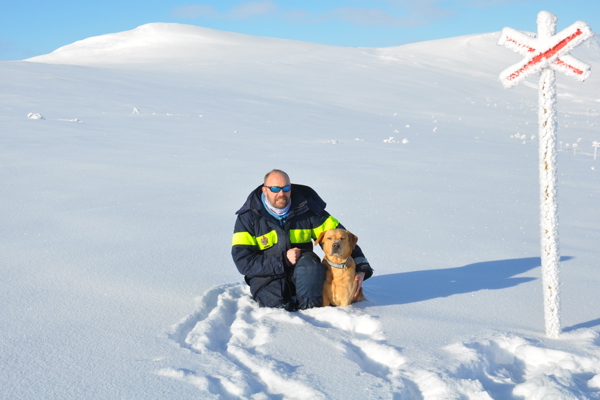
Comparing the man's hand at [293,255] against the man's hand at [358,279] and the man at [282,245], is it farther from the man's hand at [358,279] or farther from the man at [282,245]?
the man's hand at [358,279]

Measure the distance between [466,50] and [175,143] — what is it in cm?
4418

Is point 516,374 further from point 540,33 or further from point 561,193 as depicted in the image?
point 561,193

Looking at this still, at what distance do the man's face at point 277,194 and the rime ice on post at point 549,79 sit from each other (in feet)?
4.67

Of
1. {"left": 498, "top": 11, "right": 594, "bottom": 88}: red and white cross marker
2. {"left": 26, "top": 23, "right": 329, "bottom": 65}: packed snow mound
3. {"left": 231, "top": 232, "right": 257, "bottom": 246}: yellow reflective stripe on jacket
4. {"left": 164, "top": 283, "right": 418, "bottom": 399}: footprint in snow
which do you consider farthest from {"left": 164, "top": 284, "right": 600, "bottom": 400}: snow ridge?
{"left": 26, "top": 23, "right": 329, "bottom": 65}: packed snow mound

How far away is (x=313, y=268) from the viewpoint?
3.40m

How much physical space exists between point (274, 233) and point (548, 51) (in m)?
1.95

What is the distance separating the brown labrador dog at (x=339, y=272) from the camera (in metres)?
3.41

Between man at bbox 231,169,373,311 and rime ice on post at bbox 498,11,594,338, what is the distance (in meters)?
1.15

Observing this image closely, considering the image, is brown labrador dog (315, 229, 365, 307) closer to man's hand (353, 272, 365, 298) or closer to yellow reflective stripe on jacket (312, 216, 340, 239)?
man's hand (353, 272, 365, 298)

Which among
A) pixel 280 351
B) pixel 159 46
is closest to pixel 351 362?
pixel 280 351

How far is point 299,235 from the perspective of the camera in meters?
3.69

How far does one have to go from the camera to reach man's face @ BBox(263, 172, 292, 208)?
3.44 metres

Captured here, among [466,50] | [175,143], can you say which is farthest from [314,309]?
[466,50]

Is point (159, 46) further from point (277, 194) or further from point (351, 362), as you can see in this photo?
point (351, 362)
